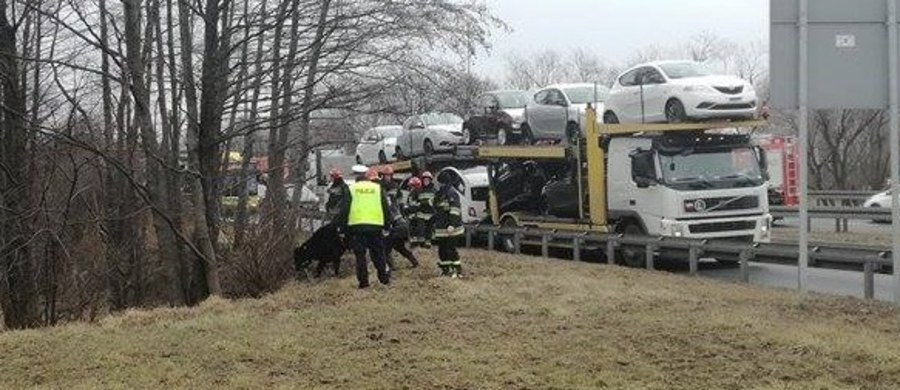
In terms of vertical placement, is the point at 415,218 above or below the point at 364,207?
below

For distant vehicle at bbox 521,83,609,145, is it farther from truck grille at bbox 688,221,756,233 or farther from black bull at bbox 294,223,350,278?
black bull at bbox 294,223,350,278

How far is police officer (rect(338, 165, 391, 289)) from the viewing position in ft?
39.2

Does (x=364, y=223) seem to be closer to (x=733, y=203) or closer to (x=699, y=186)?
(x=699, y=186)

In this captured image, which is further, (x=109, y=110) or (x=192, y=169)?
(x=109, y=110)

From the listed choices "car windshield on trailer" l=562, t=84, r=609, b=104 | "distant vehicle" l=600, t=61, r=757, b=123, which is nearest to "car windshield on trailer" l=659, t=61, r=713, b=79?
"distant vehicle" l=600, t=61, r=757, b=123

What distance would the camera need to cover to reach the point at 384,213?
1241cm

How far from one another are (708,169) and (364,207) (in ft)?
24.2

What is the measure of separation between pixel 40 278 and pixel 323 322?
29.6 ft

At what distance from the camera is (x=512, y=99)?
22250 millimetres

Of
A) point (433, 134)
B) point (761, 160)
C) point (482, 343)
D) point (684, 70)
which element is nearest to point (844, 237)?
point (761, 160)

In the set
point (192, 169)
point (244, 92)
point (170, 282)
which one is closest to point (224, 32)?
point (244, 92)

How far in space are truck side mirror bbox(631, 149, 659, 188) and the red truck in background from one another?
14.0 metres

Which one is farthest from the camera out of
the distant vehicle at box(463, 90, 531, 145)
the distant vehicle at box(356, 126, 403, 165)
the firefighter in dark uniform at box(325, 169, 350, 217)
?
the distant vehicle at box(356, 126, 403, 165)

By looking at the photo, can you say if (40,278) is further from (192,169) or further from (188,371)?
(188,371)
